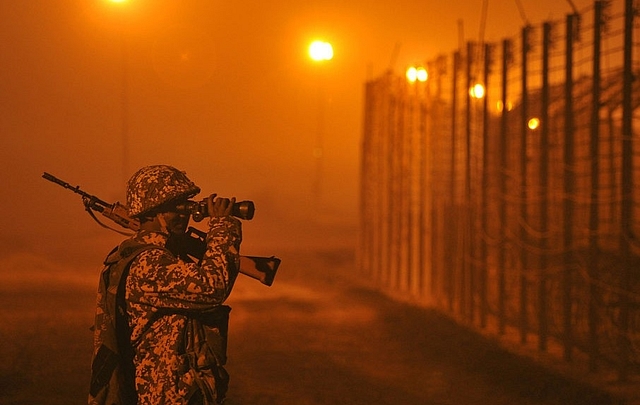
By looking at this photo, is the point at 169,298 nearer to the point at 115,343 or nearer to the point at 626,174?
the point at 115,343

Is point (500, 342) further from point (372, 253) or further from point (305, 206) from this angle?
point (305, 206)

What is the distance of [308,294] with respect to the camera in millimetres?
13781

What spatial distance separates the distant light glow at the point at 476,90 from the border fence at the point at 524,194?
41mm

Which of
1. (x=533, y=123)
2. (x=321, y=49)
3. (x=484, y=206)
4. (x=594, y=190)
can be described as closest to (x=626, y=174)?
(x=594, y=190)

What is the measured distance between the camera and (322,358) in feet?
27.9

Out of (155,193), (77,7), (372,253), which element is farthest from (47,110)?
(155,193)

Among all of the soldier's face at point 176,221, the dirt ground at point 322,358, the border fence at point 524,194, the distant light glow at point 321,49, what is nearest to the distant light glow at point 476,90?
the border fence at point 524,194

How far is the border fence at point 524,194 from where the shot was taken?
25.0ft

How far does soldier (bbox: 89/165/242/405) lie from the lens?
10.8 ft

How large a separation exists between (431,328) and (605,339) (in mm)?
2523

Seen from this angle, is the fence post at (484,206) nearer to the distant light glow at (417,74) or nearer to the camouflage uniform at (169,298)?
the distant light glow at (417,74)

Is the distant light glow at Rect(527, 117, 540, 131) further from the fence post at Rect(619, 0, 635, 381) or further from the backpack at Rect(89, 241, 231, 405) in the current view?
the backpack at Rect(89, 241, 231, 405)

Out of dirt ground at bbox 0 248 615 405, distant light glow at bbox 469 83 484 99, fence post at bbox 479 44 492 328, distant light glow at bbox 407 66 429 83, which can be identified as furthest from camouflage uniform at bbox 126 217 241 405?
distant light glow at bbox 407 66 429 83

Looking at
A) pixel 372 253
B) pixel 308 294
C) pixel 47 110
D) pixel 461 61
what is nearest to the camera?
pixel 461 61
